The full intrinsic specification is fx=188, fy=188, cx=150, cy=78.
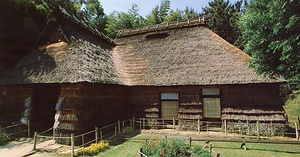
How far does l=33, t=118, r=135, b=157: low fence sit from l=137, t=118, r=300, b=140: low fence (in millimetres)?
1295

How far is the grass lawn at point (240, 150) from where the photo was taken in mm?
7871

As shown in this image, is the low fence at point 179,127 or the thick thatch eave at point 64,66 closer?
the thick thatch eave at point 64,66

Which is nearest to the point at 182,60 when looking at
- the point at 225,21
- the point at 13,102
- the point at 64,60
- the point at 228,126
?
the point at 228,126

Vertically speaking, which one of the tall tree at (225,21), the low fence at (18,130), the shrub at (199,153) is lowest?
the low fence at (18,130)

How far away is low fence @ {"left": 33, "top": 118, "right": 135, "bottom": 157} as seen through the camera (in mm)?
8712

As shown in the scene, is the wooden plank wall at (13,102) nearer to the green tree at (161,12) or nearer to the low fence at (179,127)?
the low fence at (179,127)

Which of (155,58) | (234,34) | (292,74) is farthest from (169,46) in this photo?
(234,34)

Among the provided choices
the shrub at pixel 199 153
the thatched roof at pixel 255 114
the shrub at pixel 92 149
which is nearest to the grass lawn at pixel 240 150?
the shrub at pixel 92 149

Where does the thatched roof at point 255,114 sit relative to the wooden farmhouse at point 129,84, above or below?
below

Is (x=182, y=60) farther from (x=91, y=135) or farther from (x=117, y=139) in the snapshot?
(x=91, y=135)

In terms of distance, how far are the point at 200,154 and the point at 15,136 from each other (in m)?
10.5

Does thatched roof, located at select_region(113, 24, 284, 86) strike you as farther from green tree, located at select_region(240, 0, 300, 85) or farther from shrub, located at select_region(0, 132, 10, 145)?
shrub, located at select_region(0, 132, 10, 145)

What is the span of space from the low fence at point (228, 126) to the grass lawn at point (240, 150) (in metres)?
1.36

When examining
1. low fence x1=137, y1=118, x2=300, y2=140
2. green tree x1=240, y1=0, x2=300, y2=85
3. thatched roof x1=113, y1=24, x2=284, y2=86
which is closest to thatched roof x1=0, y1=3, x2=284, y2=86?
thatched roof x1=113, y1=24, x2=284, y2=86
